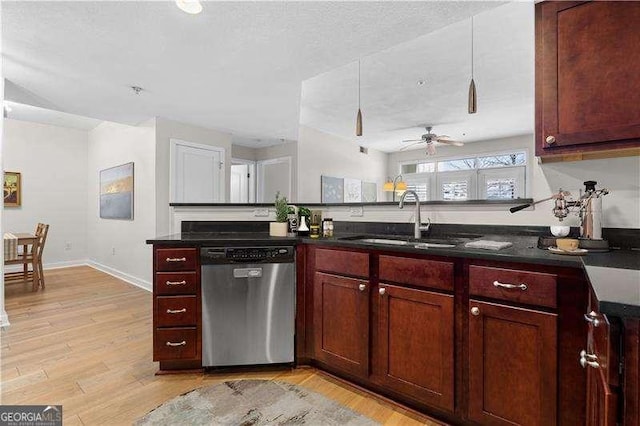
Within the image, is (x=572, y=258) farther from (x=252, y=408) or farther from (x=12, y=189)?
(x=12, y=189)

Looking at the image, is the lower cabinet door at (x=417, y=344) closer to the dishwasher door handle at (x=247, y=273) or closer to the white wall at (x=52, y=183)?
the dishwasher door handle at (x=247, y=273)

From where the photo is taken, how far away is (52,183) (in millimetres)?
5742

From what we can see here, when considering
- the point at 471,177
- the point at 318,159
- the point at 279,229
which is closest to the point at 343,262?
the point at 279,229

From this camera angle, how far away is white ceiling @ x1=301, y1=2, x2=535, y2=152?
2.38m

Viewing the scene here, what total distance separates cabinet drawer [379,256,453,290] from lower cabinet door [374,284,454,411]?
1.9 inches

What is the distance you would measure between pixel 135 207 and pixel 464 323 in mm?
4667

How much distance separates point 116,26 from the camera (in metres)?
2.09

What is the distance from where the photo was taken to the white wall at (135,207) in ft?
14.1

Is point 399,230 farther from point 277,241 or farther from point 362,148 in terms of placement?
point 362,148

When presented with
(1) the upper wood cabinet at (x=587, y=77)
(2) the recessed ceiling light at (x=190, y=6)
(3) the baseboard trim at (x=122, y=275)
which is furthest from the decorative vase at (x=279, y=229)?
(3) the baseboard trim at (x=122, y=275)

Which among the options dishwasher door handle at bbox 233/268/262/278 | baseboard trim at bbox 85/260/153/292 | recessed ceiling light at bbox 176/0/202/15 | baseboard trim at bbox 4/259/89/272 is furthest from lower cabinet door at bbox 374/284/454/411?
baseboard trim at bbox 4/259/89/272

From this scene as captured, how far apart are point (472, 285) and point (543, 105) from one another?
980mm

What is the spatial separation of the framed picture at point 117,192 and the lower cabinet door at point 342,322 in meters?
3.93

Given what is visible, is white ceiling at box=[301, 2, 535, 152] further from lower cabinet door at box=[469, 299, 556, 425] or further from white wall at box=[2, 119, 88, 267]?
white wall at box=[2, 119, 88, 267]
